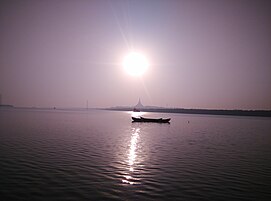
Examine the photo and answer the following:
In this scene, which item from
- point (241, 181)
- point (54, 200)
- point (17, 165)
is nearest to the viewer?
point (54, 200)

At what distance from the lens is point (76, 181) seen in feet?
57.3

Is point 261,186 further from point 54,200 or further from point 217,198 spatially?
point 54,200

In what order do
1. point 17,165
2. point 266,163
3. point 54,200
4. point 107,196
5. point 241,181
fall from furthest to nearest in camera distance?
1. point 266,163
2. point 17,165
3. point 241,181
4. point 107,196
5. point 54,200

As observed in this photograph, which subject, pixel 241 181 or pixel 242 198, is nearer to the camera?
pixel 242 198

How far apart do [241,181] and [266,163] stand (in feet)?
35.0

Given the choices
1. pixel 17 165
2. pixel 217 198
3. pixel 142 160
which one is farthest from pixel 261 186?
pixel 17 165

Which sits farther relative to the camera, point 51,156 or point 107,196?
point 51,156

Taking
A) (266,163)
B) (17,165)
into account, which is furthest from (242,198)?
(17,165)

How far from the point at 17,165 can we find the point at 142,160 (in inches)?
529

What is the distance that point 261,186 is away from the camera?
1828cm

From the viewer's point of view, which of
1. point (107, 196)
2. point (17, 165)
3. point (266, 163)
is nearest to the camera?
point (107, 196)

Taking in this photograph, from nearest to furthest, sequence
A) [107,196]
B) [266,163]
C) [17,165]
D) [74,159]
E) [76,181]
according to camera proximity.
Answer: [107,196], [76,181], [17,165], [74,159], [266,163]

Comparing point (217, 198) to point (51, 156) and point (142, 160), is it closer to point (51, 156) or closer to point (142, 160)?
point (142, 160)

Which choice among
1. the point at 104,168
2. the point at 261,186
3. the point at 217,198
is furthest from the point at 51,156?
the point at 261,186
